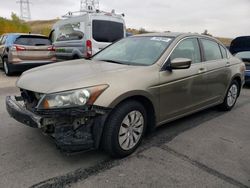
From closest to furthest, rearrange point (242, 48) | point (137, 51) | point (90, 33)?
point (137, 51) < point (90, 33) < point (242, 48)

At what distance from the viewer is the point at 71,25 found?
394 inches

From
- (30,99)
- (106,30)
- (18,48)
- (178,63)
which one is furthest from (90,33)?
(30,99)

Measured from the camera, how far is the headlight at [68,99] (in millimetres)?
2770

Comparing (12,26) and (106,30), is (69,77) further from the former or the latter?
(12,26)

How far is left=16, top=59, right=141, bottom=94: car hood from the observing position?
2875mm

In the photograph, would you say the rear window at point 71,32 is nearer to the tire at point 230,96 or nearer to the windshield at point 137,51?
the windshield at point 137,51

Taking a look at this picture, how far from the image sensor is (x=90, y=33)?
8.78m

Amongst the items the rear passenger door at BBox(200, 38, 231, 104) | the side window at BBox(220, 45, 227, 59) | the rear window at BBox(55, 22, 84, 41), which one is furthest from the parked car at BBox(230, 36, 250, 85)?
the rear window at BBox(55, 22, 84, 41)

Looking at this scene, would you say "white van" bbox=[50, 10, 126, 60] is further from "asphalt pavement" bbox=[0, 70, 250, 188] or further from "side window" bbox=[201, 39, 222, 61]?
"asphalt pavement" bbox=[0, 70, 250, 188]

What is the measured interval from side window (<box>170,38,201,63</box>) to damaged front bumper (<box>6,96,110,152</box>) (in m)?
1.56

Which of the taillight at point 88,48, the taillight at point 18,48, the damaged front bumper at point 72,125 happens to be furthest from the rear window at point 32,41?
the damaged front bumper at point 72,125

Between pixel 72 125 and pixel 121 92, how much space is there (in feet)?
2.16

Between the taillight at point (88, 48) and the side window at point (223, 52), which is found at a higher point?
the side window at point (223, 52)

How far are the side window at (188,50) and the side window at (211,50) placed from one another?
0.25 meters
